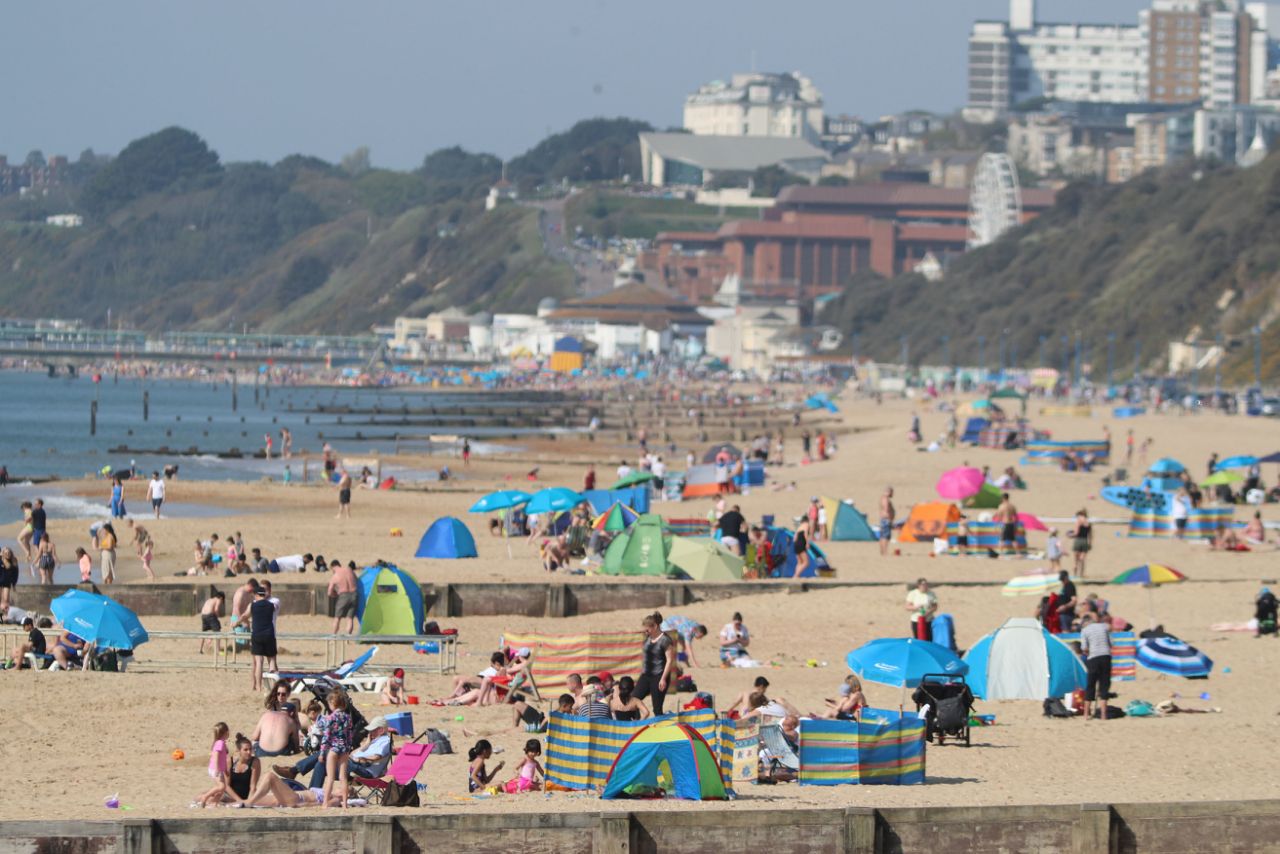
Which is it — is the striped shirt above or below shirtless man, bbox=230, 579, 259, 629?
above

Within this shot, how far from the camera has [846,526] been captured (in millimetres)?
26641

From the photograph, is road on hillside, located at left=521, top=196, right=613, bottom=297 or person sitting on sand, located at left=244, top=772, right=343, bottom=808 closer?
person sitting on sand, located at left=244, top=772, right=343, bottom=808

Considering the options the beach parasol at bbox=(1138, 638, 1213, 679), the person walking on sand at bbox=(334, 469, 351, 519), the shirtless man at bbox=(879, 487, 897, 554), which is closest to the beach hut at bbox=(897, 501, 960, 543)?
the shirtless man at bbox=(879, 487, 897, 554)

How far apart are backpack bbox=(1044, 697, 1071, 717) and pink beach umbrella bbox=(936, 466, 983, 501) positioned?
14.2 metres

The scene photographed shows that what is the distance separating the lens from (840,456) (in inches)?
1815

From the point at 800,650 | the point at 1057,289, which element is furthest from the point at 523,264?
the point at 800,650

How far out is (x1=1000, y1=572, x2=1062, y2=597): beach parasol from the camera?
19.5m

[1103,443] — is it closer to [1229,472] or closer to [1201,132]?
[1229,472]

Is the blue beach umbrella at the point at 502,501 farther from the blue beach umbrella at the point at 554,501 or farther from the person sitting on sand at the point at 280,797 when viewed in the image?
the person sitting on sand at the point at 280,797

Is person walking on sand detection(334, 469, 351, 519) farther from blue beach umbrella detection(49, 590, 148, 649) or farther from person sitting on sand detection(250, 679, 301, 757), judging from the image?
person sitting on sand detection(250, 679, 301, 757)

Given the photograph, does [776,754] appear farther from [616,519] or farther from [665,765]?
[616,519]

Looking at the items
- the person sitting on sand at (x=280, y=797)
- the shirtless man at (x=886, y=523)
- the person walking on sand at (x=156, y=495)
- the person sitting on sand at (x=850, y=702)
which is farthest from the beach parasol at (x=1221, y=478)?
the person sitting on sand at (x=280, y=797)

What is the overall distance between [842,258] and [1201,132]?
37.3 meters

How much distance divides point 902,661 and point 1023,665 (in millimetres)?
1378
